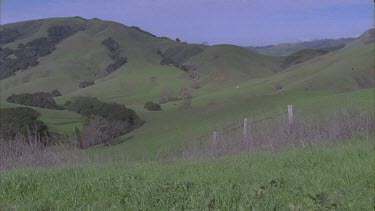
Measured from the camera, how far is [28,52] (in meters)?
160

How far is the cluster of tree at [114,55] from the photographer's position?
142725 millimetres

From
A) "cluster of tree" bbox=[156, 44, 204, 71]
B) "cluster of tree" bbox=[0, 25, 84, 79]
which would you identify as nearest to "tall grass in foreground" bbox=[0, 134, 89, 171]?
"cluster of tree" bbox=[0, 25, 84, 79]

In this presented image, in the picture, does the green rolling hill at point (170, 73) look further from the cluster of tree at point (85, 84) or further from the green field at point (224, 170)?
the cluster of tree at point (85, 84)

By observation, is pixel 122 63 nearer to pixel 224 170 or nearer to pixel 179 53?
pixel 179 53

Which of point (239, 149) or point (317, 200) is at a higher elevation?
point (317, 200)

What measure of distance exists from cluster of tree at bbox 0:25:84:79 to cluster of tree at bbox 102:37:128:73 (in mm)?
19467

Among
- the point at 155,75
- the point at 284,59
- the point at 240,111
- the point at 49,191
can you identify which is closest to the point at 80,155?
the point at 49,191

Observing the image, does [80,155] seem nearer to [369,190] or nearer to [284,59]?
[369,190]

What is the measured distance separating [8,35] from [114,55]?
64369 millimetres

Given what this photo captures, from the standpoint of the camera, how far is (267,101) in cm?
3459

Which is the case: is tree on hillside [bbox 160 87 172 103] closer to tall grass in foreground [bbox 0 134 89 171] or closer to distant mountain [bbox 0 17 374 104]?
distant mountain [bbox 0 17 374 104]

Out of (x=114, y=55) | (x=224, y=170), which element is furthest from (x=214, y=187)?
(x=114, y=55)

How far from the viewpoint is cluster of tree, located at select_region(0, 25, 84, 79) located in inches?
5846

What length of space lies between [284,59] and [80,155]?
6162 inches
